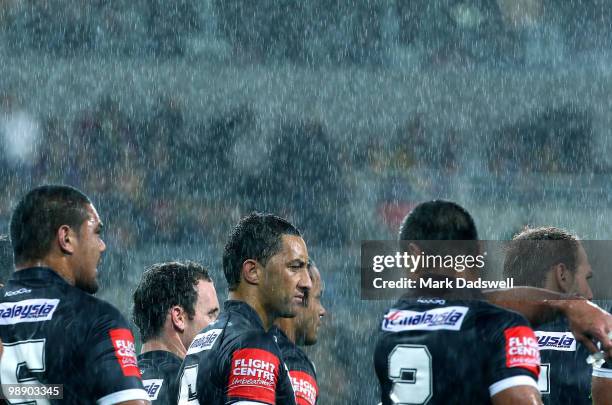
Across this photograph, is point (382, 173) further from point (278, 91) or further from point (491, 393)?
point (491, 393)

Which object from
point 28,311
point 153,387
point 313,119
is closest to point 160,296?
point 153,387

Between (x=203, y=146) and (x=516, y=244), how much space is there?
35.9 feet

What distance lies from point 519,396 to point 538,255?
5.01 feet

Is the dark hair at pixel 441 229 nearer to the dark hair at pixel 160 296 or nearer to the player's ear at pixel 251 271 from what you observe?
the player's ear at pixel 251 271

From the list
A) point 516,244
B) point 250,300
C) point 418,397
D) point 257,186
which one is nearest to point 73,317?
point 250,300

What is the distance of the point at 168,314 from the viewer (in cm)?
460

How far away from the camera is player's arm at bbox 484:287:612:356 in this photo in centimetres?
326

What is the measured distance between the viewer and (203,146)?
15.1 metres

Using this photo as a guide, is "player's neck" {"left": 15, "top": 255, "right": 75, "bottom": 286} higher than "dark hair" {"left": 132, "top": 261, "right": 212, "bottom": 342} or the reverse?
higher

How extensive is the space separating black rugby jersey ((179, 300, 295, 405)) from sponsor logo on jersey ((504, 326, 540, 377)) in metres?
0.75

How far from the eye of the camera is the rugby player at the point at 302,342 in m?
4.17

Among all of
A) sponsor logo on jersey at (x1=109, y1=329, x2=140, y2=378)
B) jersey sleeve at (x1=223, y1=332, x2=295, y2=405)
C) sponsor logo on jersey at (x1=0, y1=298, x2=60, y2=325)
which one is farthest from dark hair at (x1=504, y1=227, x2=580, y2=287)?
sponsor logo on jersey at (x1=0, y1=298, x2=60, y2=325)

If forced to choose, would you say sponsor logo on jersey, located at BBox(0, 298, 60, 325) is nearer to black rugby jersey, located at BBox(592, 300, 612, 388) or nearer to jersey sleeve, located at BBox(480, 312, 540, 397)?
jersey sleeve, located at BBox(480, 312, 540, 397)

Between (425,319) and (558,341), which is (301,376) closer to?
(425,319)
